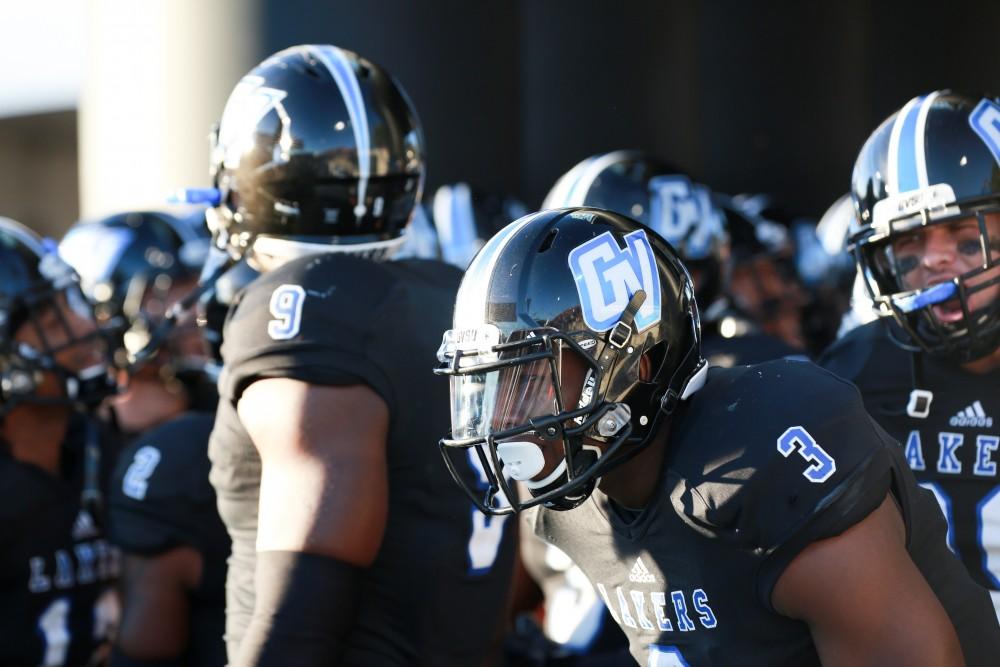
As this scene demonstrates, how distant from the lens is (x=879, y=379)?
→ 3014 millimetres

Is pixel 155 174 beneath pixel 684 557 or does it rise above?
beneath

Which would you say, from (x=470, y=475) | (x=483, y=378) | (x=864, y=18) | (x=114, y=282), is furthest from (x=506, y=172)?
(x=864, y=18)

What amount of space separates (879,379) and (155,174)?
13.4 ft

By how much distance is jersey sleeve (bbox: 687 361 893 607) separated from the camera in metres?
1.88

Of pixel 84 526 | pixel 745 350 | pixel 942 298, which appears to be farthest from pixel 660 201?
pixel 84 526

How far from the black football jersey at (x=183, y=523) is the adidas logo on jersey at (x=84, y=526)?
1.29 ft

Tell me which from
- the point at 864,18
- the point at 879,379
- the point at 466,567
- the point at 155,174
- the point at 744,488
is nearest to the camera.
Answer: the point at 744,488

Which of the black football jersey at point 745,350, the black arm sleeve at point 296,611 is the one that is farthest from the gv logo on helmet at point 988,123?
the black arm sleeve at point 296,611

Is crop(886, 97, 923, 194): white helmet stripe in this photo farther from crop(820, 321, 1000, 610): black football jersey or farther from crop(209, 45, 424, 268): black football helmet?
crop(209, 45, 424, 268): black football helmet

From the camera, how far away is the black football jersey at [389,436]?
92.5 inches

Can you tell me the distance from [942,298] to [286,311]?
1.36 meters

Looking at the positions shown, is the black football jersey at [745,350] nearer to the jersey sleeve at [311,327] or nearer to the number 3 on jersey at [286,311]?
the jersey sleeve at [311,327]

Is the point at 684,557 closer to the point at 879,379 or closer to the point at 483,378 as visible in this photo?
the point at 483,378

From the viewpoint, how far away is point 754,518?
192cm
